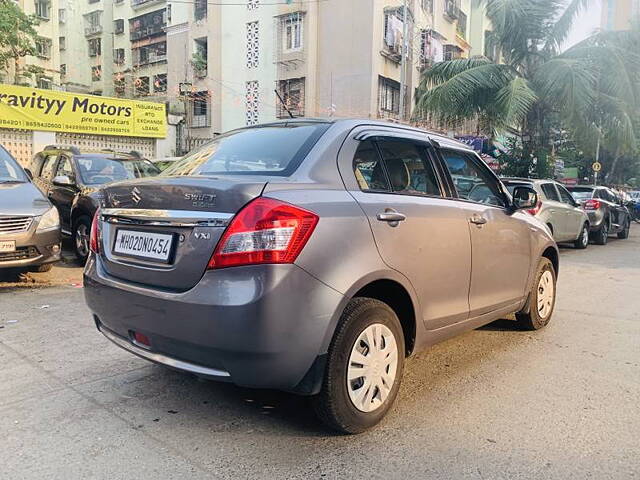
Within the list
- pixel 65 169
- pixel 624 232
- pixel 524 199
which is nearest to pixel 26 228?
pixel 65 169

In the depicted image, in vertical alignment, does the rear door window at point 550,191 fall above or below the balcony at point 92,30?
below

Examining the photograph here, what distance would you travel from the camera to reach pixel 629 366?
423cm

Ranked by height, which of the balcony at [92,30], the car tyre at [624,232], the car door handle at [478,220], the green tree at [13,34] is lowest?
the car tyre at [624,232]

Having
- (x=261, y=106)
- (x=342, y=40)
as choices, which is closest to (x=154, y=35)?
(x=261, y=106)

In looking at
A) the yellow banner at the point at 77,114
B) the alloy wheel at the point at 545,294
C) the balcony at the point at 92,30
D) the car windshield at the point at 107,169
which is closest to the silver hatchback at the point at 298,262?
the alloy wheel at the point at 545,294

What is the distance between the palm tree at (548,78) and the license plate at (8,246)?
13246mm

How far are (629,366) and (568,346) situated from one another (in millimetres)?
539

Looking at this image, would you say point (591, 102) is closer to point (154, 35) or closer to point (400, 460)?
point (400, 460)

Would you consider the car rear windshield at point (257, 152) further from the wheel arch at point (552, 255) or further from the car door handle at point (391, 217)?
the wheel arch at point (552, 255)

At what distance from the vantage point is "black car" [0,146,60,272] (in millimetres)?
6039

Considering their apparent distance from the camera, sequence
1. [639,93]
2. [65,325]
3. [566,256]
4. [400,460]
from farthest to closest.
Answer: [639,93] < [566,256] < [65,325] < [400,460]

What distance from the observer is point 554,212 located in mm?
10508

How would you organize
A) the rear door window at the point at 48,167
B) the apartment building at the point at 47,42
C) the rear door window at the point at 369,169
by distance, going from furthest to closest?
the apartment building at the point at 47,42, the rear door window at the point at 48,167, the rear door window at the point at 369,169

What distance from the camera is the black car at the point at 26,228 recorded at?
604 cm
